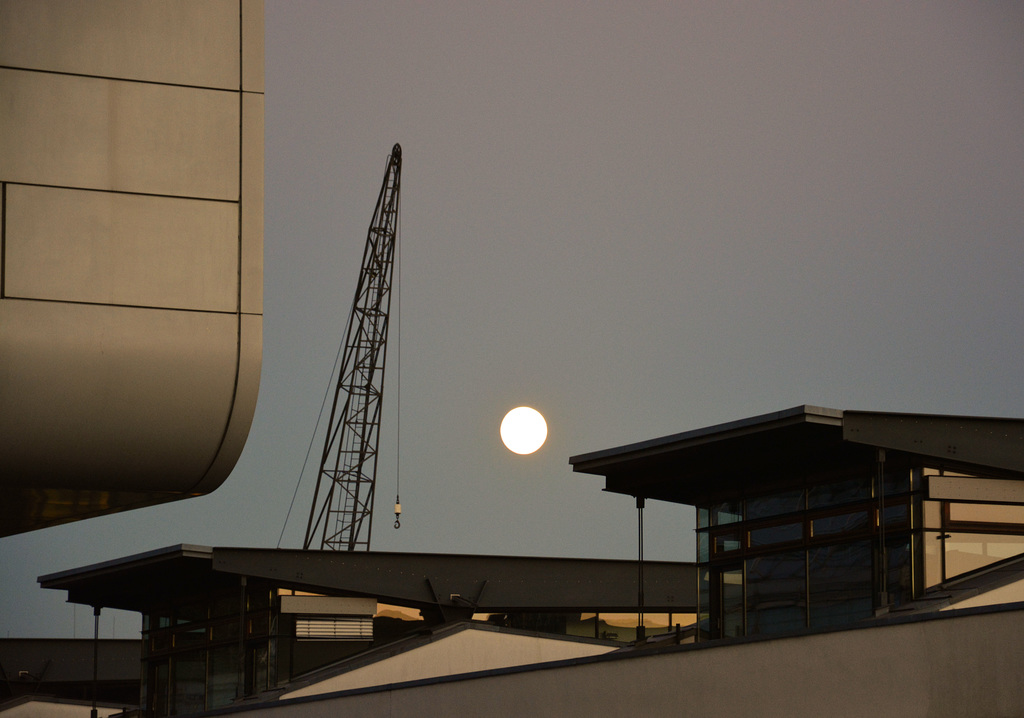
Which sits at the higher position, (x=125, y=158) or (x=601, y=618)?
(x=125, y=158)

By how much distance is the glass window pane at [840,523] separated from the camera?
2639 centimetres

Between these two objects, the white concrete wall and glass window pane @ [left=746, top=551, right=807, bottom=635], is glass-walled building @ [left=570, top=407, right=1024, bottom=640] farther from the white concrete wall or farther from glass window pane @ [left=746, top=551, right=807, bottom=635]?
the white concrete wall

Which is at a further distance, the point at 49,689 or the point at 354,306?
the point at 354,306

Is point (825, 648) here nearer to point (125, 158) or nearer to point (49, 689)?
point (125, 158)

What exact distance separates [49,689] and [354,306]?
118 ft

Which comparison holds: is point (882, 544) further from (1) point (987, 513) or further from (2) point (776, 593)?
(2) point (776, 593)

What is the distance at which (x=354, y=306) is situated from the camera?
3533 inches

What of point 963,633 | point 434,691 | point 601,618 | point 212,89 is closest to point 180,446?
point 212,89

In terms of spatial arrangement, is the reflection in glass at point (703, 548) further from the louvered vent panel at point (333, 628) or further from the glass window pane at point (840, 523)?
the louvered vent panel at point (333, 628)

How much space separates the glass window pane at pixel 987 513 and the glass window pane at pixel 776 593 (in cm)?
321

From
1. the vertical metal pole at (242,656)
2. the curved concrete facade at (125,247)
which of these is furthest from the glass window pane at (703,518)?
the curved concrete facade at (125,247)

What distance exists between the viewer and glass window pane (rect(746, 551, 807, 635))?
2725 cm

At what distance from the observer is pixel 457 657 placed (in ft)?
124

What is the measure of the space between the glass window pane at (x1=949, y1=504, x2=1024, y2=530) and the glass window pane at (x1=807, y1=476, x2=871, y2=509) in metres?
1.65
